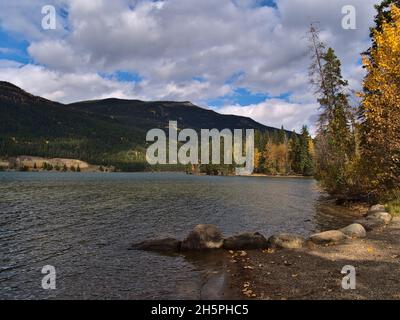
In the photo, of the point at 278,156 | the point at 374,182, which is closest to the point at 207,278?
the point at 374,182

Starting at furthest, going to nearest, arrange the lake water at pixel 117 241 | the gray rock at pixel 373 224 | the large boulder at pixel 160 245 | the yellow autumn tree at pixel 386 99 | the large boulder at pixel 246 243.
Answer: the yellow autumn tree at pixel 386 99
the gray rock at pixel 373 224
the large boulder at pixel 160 245
the large boulder at pixel 246 243
the lake water at pixel 117 241

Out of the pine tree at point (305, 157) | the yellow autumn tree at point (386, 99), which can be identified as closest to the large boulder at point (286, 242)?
the yellow autumn tree at point (386, 99)

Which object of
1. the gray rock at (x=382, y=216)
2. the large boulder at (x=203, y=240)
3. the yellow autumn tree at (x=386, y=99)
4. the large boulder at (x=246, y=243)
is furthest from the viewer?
the gray rock at (x=382, y=216)

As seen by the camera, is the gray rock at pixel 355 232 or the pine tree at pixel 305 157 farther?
the pine tree at pixel 305 157

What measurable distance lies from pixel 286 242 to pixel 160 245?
8.82 metres

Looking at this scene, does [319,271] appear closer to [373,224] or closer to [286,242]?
[286,242]

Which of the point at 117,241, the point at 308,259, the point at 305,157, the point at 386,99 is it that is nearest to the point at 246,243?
the point at 308,259

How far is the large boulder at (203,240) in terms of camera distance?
2398 cm

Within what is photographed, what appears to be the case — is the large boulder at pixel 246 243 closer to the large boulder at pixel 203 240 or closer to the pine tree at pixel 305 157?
the large boulder at pixel 203 240

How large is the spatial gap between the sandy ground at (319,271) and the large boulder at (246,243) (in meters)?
1.01

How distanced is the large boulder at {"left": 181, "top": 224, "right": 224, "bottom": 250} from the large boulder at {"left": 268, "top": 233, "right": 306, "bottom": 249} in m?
3.66

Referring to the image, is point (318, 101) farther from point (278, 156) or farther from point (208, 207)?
point (278, 156)

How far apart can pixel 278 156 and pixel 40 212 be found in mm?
133488

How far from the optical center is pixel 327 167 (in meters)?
51.0
